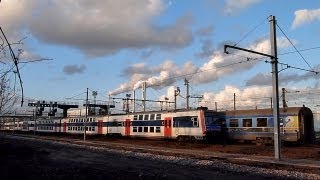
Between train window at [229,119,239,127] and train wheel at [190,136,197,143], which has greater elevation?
train window at [229,119,239,127]

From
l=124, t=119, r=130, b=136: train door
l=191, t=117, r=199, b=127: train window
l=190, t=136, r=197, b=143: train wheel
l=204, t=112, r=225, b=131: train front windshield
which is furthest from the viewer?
l=124, t=119, r=130, b=136: train door

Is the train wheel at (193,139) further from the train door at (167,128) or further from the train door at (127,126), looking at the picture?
the train door at (127,126)

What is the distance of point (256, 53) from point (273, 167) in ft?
26.7

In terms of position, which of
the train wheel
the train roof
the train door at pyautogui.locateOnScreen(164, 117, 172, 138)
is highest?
the train roof

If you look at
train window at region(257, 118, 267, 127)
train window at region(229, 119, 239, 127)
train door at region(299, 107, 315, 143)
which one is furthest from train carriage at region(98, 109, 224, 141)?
train door at region(299, 107, 315, 143)

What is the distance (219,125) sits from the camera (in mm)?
44750

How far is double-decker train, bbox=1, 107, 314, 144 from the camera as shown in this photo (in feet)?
129

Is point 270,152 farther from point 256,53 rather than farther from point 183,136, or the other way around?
point 183,136

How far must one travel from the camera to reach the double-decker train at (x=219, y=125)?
129ft

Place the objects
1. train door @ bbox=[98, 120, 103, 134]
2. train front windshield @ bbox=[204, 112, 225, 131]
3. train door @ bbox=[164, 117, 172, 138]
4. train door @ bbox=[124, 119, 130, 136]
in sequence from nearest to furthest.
Answer: train front windshield @ bbox=[204, 112, 225, 131] → train door @ bbox=[164, 117, 172, 138] → train door @ bbox=[124, 119, 130, 136] → train door @ bbox=[98, 120, 103, 134]

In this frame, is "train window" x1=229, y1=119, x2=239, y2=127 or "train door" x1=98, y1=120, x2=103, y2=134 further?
Result: "train door" x1=98, y1=120, x2=103, y2=134

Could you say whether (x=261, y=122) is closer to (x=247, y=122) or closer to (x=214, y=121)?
(x=247, y=122)

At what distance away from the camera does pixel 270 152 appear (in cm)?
3306

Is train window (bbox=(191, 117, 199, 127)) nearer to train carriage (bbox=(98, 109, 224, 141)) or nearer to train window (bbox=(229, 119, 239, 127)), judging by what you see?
train carriage (bbox=(98, 109, 224, 141))
